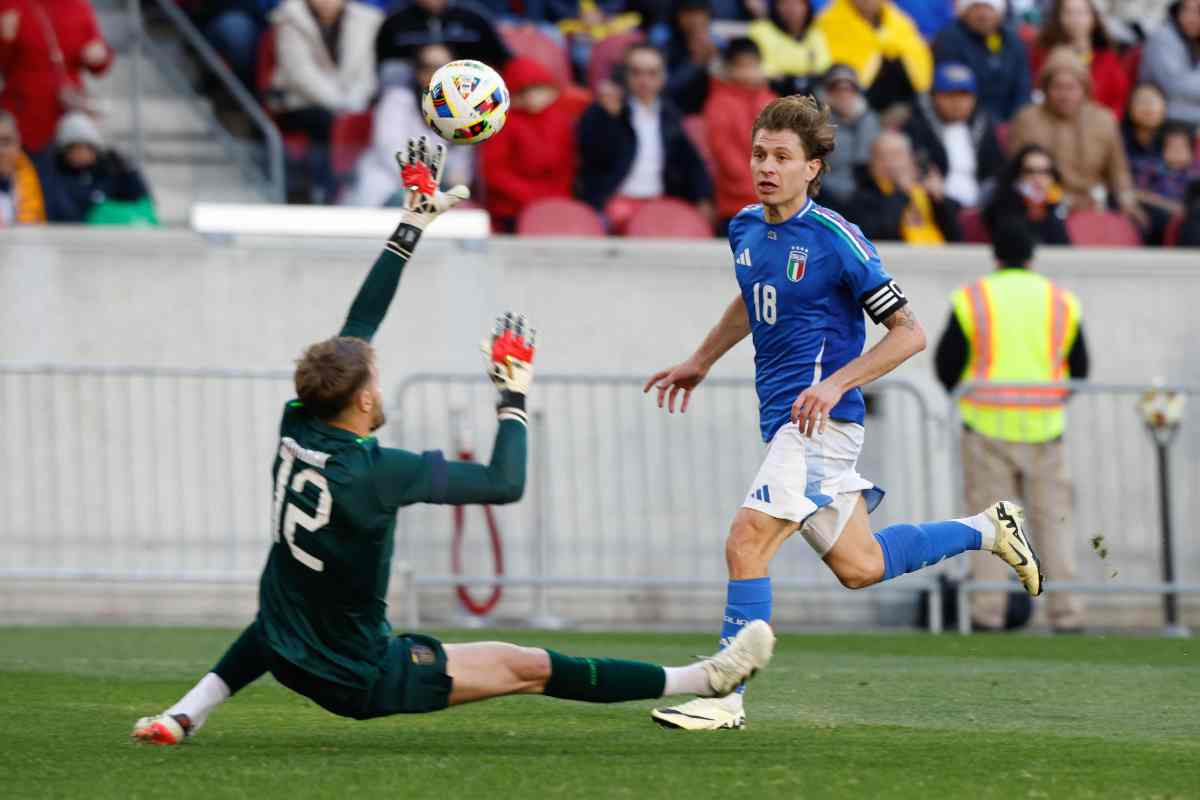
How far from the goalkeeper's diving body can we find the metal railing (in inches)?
334

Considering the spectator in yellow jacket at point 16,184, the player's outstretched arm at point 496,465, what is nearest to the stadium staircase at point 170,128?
the spectator in yellow jacket at point 16,184

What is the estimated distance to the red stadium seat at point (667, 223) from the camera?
14688 mm

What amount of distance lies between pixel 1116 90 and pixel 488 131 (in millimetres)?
10423

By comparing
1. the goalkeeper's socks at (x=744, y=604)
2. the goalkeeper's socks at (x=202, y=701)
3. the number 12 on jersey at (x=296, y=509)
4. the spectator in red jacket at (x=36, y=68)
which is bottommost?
the goalkeeper's socks at (x=202, y=701)

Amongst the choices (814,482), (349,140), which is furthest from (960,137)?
(814,482)

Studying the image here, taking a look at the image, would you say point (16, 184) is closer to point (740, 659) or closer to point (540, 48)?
point (540, 48)

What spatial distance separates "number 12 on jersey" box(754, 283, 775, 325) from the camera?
7410 mm

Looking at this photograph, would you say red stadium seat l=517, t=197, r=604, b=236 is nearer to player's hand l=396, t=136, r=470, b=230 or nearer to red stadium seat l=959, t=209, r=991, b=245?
red stadium seat l=959, t=209, r=991, b=245

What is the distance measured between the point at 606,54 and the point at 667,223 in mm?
2134

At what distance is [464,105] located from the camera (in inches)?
317

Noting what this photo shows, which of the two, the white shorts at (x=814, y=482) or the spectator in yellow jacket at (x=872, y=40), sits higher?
Answer: the spectator in yellow jacket at (x=872, y=40)

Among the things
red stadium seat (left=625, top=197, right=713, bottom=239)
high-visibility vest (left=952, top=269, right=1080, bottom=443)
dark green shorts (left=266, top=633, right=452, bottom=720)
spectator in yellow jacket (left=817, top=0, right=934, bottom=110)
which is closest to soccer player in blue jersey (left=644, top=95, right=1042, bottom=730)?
dark green shorts (left=266, top=633, right=452, bottom=720)

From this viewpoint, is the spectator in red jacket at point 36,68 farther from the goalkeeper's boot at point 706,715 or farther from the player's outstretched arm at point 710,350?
the goalkeeper's boot at point 706,715

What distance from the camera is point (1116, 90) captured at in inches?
680
